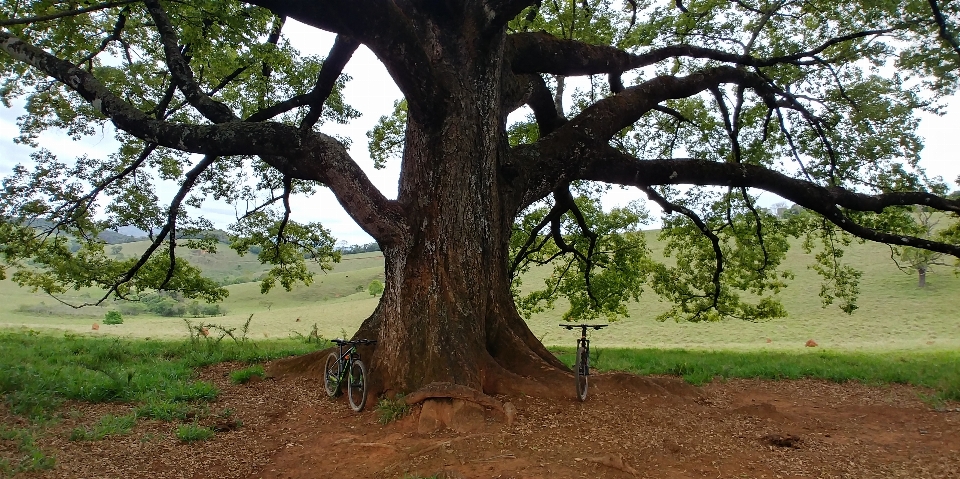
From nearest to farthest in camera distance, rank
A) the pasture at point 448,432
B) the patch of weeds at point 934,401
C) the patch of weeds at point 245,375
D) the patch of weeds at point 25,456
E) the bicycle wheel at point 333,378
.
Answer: the patch of weeds at point 25,456
the pasture at point 448,432
the bicycle wheel at point 333,378
the patch of weeds at point 934,401
the patch of weeds at point 245,375

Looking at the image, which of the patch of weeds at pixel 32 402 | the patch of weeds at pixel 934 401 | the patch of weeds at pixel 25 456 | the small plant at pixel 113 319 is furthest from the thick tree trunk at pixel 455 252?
the small plant at pixel 113 319

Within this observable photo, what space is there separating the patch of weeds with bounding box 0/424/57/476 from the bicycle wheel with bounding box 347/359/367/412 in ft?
8.72

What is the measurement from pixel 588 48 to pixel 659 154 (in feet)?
18.9

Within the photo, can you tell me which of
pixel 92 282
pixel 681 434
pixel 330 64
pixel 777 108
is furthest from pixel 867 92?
pixel 92 282

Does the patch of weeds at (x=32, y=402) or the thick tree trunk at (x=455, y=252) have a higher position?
the thick tree trunk at (x=455, y=252)

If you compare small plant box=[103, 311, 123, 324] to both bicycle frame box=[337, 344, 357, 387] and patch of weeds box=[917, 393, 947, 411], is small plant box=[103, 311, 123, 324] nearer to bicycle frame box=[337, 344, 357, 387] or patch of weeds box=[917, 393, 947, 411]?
bicycle frame box=[337, 344, 357, 387]

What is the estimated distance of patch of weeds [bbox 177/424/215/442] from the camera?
5.29 meters

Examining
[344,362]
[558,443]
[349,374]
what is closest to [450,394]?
[558,443]

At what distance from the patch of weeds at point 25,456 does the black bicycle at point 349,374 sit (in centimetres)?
269

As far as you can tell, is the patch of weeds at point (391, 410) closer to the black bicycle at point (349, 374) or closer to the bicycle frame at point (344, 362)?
the black bicycle at point (349, 374)

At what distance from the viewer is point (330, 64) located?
749 cm

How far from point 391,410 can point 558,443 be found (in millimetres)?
1775

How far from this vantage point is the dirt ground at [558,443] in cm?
431

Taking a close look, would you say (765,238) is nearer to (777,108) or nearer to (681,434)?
(777,108)
